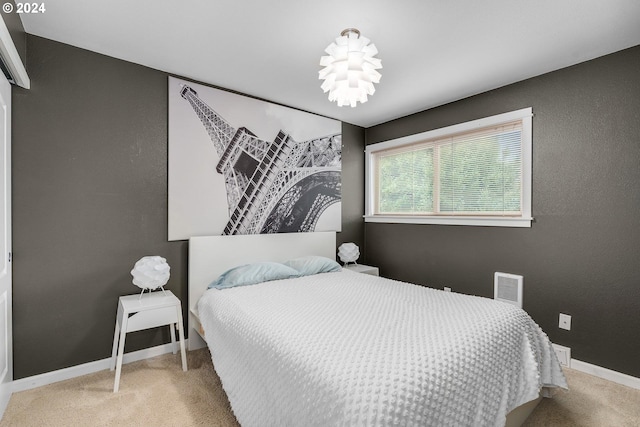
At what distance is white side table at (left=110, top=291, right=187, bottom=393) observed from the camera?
83.0 inches

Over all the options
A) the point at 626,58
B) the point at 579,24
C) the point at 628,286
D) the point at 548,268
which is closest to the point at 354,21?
the point at 579,24

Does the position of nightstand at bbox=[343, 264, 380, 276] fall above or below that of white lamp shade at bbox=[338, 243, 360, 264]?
below

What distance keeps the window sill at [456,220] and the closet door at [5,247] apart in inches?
135

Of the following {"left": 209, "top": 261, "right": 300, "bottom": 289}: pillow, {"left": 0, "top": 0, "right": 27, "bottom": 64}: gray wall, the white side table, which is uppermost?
{"left": 0, "top": 0, "right": 27, "bottom": 64}: gray wall

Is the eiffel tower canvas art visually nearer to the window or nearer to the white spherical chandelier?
the window

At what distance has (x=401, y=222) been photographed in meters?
3.79

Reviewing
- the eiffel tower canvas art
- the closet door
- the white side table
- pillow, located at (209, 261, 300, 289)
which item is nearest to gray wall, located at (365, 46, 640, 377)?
the eiffel tower canvas art

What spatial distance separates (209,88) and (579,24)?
281 cm

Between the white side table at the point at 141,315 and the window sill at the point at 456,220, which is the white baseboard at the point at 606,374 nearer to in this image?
the window sill at the point at 456,220

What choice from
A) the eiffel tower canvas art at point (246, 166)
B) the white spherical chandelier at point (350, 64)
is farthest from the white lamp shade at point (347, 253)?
the white spherical chandelier at point (350, 64)

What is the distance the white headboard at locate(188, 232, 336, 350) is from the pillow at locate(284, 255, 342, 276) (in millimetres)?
223

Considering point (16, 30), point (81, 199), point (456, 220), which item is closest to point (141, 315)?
point (81, 199)

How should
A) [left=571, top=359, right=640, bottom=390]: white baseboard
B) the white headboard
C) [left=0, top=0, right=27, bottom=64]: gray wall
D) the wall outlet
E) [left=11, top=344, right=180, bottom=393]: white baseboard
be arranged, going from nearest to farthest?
[left=0, top=0, right=27, bottom=64]: gray wall
[left=11, top=344, right=180, bottom=393]: white baseboard
[left=571, top=359, right=640, bottom=390]: white baseboard
the wall outlet
the white headboard

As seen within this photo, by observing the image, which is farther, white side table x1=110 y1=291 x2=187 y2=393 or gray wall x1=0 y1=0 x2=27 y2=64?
white side table x1=110 y1=291 x2=187 y2=393
